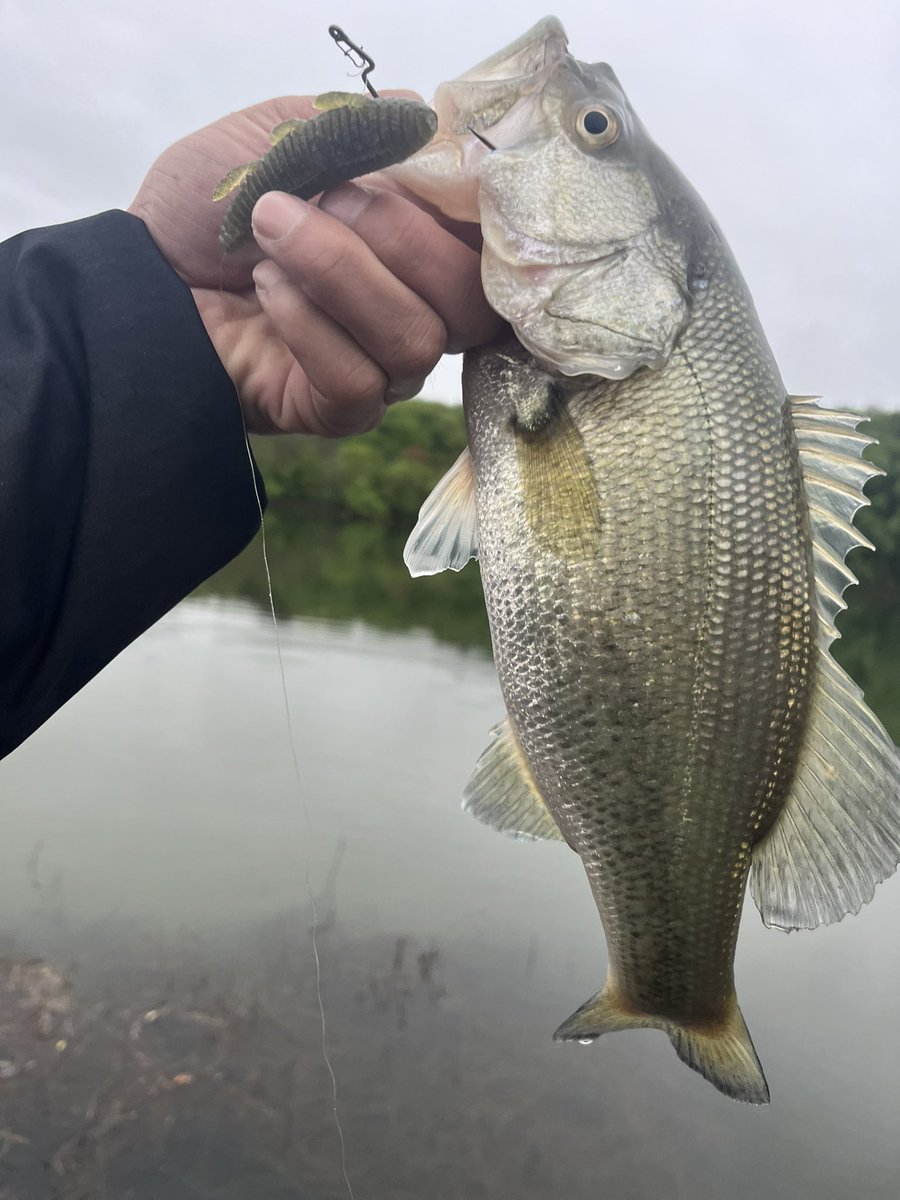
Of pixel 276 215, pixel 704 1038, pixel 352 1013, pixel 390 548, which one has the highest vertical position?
pixel 276 215

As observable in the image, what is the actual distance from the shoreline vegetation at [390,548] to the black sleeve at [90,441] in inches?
453

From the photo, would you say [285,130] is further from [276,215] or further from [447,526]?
[447,526]

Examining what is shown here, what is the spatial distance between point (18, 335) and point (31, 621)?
2.29ft

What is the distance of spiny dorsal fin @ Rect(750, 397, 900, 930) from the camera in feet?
7.13

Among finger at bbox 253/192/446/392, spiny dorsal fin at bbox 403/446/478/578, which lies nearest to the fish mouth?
finger at bbox 253/192/446/392

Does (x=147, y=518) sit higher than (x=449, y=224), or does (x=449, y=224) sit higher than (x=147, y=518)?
(x=449, y=224)

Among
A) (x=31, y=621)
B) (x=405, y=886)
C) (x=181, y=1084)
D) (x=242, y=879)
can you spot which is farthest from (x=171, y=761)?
(x=31, y=621)

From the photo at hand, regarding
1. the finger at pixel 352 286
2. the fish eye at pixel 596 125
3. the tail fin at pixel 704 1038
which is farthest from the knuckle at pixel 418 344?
the tail fin at pixel 704 1038

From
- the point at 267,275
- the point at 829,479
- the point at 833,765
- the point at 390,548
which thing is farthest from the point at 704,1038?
the point at 390,548

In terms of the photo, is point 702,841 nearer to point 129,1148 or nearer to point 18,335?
point 18,335

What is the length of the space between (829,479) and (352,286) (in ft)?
4.45

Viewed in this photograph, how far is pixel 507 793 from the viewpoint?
2.46 m

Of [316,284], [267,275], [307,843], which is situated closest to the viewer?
[316,284]

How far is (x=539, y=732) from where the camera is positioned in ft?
7.47
